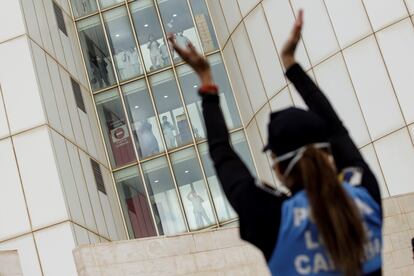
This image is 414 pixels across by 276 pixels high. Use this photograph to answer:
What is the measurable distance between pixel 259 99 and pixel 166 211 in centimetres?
535

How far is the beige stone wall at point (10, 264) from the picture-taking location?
68.7 feet

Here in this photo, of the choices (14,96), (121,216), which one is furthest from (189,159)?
(14,96)

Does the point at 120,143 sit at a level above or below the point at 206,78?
above

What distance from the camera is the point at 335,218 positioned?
2.73 meters

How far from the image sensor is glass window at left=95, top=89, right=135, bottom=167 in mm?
30750

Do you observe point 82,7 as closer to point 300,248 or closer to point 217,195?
point 217,195

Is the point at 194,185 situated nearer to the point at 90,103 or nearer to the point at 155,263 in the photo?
the point at 90,103

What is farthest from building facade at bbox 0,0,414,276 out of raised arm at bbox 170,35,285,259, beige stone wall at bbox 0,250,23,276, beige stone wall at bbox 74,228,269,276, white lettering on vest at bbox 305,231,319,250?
white lettering on vest at bbox 305,231,319,250

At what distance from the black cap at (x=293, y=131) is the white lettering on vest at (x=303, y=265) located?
0.36 m

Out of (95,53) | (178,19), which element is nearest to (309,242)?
(95,53)

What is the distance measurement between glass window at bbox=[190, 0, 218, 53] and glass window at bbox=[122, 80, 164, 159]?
2682mm

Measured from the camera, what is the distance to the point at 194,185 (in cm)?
3005

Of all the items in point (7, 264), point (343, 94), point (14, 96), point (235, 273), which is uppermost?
point (14, 96)

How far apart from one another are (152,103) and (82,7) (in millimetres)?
4731
